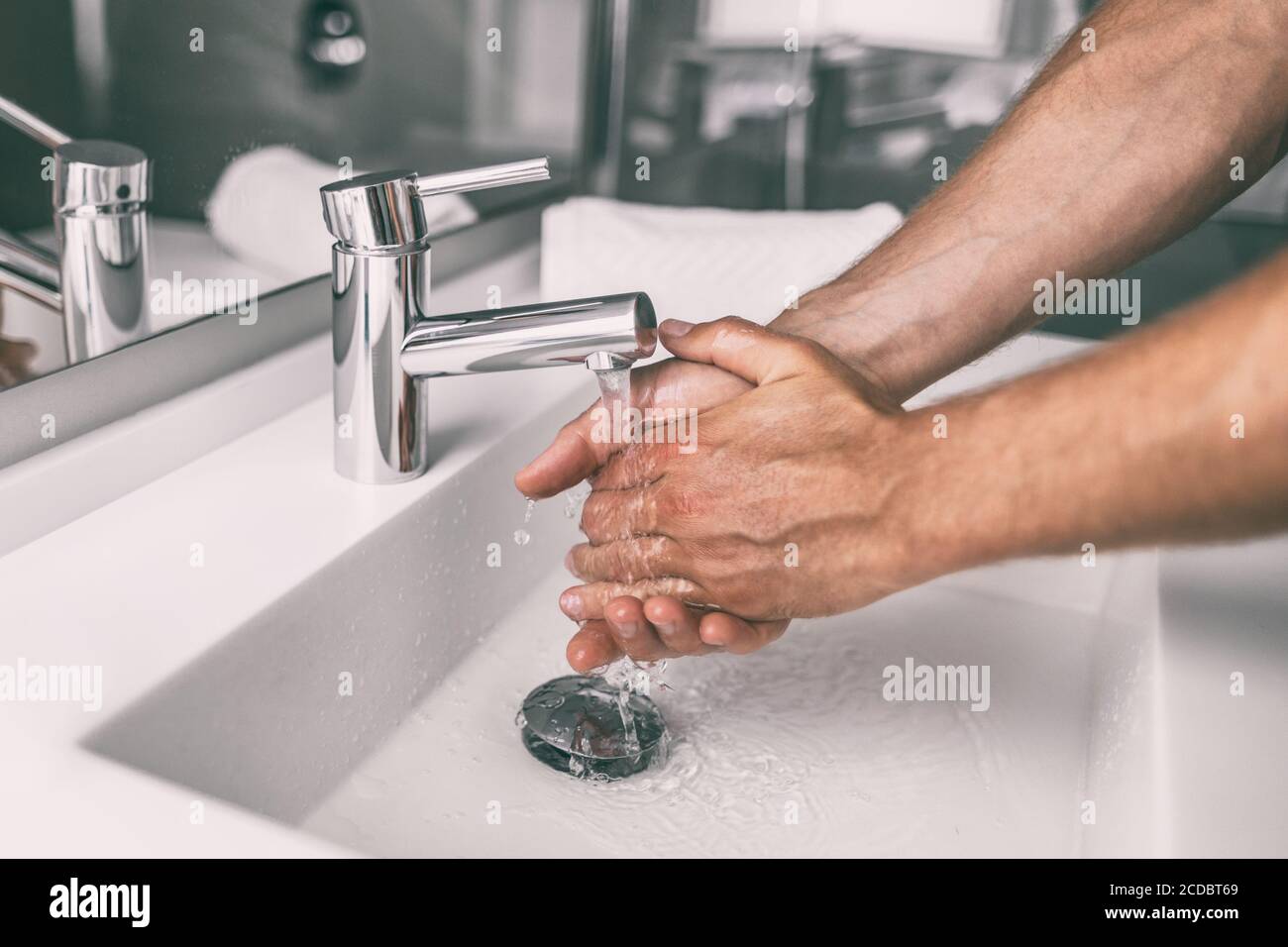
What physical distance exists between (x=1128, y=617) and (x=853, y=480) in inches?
10.1

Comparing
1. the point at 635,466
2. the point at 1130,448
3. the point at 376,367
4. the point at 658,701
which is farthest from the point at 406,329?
the point at 1130,448

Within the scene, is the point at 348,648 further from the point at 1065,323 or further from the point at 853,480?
the point at 1065,323

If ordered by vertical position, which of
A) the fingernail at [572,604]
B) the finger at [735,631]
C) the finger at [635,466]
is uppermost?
the finger at [635,466]

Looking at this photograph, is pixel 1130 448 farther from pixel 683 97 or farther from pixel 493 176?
pixel 683 97

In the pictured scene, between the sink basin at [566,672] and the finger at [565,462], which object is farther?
the finger at [565,462]

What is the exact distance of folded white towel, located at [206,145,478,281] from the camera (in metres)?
0.76

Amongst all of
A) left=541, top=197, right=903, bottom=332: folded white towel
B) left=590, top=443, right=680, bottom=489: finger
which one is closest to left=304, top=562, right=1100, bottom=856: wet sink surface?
left=590, top=443, right=680, bottom=489: finger

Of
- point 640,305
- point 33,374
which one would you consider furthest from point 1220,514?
point 33,374

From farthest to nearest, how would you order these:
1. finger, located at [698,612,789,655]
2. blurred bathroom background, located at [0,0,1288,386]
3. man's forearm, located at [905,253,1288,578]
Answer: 1. blurred bathroom background, located at [0,0,1288,386]
2. finger, located at [698,612,789,655]
3. man's forearm, located at [905,253,1288,578]

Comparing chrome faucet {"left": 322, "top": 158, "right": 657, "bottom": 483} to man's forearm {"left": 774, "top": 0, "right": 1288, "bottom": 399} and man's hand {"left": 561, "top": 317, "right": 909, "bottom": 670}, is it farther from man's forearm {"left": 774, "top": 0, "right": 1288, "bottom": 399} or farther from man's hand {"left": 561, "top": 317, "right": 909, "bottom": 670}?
Result: man's forearm {"left": 774, "top": 0, "right": 1288, "bottom": 399}

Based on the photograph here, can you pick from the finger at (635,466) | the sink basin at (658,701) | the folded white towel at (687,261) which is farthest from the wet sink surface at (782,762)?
the folded white towel at (687,261)

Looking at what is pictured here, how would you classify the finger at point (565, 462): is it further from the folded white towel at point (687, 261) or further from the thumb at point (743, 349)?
the folded white towel at point (687, 261)

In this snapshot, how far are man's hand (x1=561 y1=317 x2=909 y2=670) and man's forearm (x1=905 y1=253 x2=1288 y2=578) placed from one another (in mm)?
45

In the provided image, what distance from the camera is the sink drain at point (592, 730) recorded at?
2.09 ft
